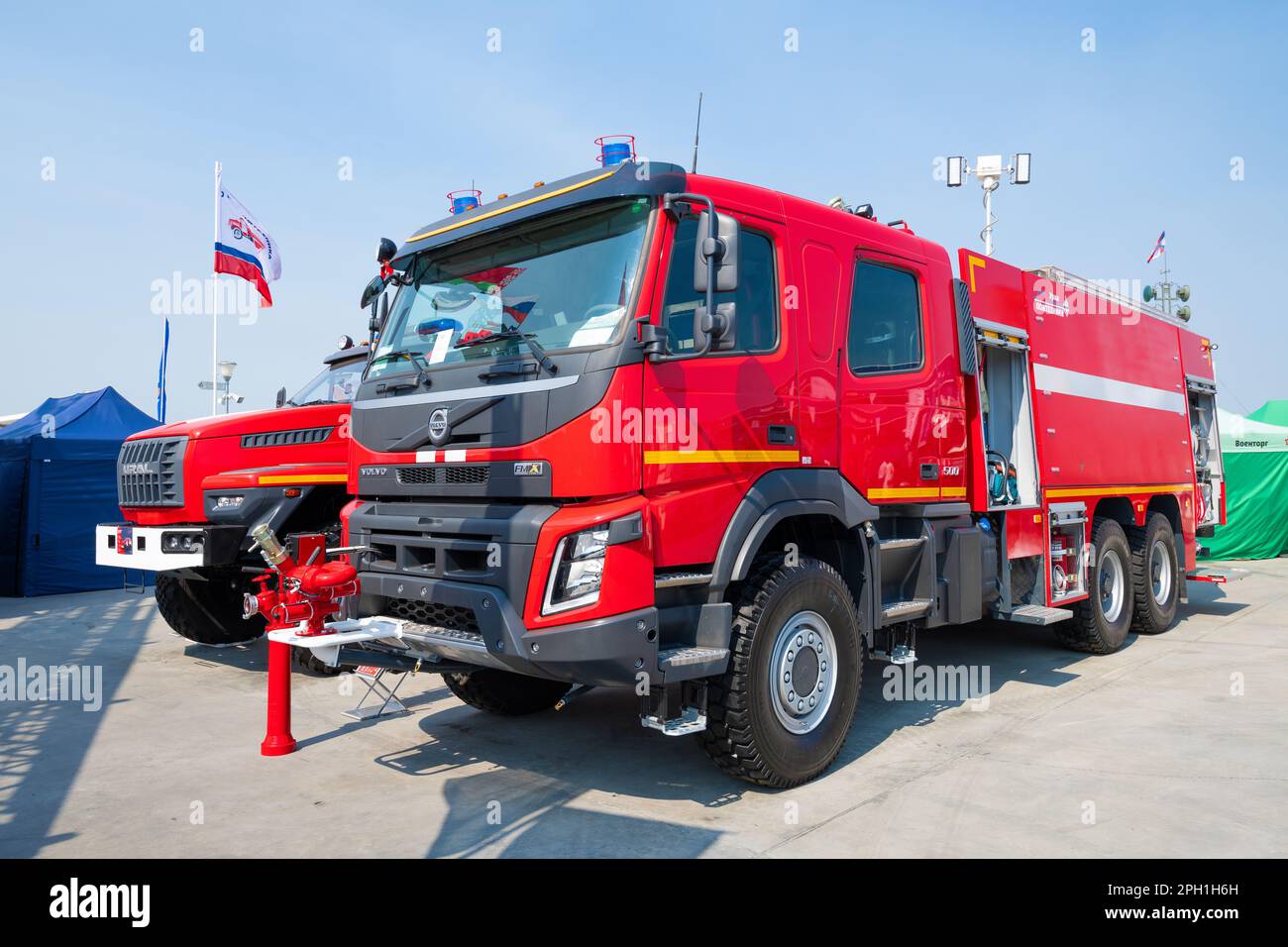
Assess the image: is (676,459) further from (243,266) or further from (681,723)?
(243,266)

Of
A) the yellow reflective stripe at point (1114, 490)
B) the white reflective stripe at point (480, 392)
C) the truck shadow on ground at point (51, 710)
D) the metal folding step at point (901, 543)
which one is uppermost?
the white reflective stripe at point (480, 392)

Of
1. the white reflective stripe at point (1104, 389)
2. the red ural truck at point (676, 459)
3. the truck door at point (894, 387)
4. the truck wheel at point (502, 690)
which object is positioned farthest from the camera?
the white reflective stripe at point (1104, 389)

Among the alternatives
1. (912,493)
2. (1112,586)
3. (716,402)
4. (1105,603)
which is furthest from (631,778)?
(1112,586)

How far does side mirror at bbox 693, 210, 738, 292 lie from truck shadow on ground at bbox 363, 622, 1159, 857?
8.03 feet

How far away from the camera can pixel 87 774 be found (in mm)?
4922

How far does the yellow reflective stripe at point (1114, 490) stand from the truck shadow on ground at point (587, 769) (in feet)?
4.80

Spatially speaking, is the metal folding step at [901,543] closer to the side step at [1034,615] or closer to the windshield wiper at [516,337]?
the side step at [1034,615]

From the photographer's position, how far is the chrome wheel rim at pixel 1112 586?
7.91 m

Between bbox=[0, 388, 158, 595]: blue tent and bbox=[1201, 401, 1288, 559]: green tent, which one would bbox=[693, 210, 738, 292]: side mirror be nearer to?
bbox=[0, 388, 158, 595]: blue tent

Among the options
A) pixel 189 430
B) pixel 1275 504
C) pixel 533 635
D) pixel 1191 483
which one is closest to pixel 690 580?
pixel 533 635

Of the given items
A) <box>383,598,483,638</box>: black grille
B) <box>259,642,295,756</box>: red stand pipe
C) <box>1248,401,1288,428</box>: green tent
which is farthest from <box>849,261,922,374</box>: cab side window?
<box>1248,401,1288,428</box>: green tent

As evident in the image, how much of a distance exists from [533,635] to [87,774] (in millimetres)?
2994

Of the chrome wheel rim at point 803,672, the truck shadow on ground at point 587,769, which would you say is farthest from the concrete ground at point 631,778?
the chrome wheel rim at point 803,672
